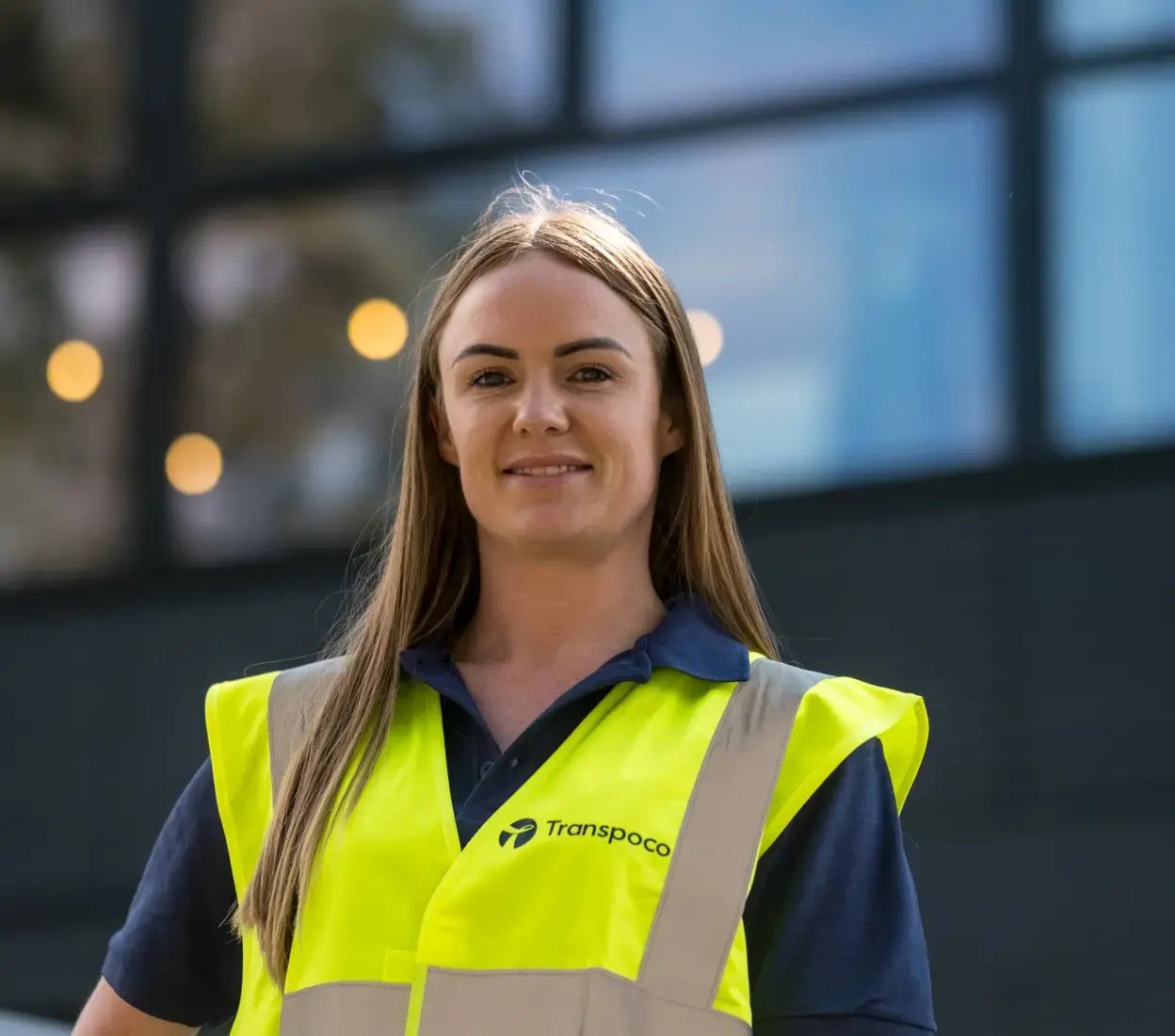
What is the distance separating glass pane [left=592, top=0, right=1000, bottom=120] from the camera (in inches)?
142

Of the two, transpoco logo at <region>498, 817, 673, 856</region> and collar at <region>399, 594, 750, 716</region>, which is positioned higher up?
collar at <region>399, 594, 750, 716</region>

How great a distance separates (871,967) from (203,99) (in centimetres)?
347

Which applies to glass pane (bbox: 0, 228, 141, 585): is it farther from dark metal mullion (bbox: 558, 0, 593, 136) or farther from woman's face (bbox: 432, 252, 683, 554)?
woman's face (bbox: 432, 252, 683, 554)

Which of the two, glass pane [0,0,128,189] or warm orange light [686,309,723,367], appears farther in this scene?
glass pane [0,0,128,189]

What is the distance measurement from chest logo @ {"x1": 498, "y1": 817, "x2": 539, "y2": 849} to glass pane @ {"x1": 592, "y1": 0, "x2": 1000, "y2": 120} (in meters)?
2.57

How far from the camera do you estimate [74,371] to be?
4.43 metres

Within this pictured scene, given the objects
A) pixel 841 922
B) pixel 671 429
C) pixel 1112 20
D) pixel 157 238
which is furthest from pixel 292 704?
pixel 157 238

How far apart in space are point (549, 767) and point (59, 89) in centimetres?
352

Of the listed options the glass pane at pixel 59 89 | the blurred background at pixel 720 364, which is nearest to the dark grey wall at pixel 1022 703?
the blurred background at pixel 720 364

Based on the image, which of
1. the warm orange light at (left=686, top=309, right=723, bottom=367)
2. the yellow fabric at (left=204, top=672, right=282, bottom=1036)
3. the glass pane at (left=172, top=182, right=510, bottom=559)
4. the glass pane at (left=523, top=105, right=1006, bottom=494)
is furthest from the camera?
the glass pane at (left=172, top=182, right=510, bottom=559)

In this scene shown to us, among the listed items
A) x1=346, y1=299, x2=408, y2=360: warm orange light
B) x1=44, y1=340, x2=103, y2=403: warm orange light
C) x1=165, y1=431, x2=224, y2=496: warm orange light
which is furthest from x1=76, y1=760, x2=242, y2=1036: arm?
x1=44, y1=340, x2=103, y2=403: warm orange light

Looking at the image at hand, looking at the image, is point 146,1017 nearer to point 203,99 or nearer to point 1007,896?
point 1007,896

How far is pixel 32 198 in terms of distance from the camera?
4.49 metres

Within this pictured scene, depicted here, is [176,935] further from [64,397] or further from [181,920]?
[64,397]
